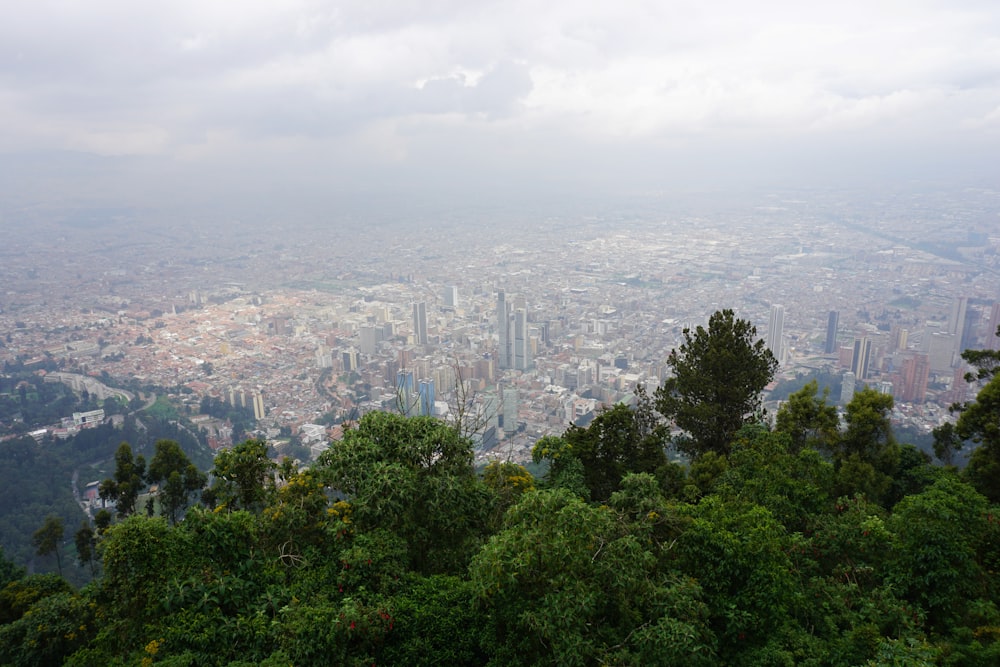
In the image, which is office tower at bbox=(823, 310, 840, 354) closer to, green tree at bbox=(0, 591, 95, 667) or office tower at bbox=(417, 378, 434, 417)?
office tower at bbox=(417, 378, 434, 417)

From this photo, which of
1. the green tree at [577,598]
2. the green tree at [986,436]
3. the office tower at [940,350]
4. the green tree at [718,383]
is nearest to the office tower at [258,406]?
the green tree at [718,383]

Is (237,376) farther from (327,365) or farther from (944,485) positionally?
(944,485)

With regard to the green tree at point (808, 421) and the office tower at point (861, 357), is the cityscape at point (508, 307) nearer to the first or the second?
the office tower at point (861, 357)

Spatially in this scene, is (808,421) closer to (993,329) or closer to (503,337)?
(503,337)

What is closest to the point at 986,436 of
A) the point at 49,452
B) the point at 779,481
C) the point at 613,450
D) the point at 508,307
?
the point at 779,481

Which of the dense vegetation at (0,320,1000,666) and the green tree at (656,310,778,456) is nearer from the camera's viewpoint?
the dense vegetation at (0,320,1000,666)

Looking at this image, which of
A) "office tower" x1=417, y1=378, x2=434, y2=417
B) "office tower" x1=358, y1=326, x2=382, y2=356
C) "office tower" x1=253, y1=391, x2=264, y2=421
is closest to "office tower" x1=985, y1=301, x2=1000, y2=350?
"office tower" x1=417, y1=378, x2=434, y2=417
